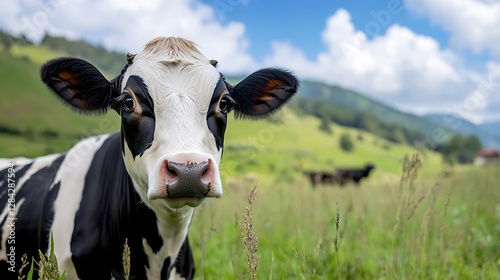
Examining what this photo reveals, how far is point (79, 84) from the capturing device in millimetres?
3281

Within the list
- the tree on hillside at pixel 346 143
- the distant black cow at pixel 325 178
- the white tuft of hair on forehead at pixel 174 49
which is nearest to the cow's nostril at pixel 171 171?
the white tuft of hair on forehead at pixel 174 49

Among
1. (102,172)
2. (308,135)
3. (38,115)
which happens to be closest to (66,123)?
(38,115)

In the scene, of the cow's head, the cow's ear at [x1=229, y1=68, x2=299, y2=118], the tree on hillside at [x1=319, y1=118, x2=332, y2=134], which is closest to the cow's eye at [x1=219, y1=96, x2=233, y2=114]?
the cow's head

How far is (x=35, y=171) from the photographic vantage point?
389 cm

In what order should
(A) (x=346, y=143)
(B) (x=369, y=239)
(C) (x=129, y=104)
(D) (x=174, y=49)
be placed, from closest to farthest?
1. (C) (x=129, y=104)
2. (D) (x=174, y=49)
3. (B) (x=369, y=239)
4. (A) (x=346, y=143)

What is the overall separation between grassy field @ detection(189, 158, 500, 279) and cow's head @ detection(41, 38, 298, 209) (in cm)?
49

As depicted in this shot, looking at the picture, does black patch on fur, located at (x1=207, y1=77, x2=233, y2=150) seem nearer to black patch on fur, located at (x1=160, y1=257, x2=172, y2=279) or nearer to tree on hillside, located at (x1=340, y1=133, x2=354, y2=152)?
black patch on fur, located at (x1=160, y1=257, x2=172, y2=279)

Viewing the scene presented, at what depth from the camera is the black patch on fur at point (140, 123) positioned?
8.96 ft

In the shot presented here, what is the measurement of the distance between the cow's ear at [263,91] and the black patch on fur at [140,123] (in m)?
0.74

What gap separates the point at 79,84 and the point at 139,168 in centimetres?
92

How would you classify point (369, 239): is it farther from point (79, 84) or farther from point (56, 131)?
point (56, 131)

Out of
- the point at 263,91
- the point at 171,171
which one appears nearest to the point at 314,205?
the point at 263,91

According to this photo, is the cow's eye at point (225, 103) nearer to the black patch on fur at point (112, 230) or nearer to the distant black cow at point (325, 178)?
the black patch on fur at point (112, 230)

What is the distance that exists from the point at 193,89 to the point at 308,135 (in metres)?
125
